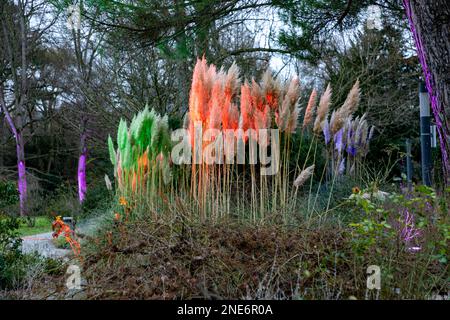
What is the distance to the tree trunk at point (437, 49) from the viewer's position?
3.48m

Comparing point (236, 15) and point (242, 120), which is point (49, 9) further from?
point (242, 120)

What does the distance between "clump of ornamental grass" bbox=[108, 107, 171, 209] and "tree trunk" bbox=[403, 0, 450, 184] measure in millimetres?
2102

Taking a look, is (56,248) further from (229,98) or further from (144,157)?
(229,98)

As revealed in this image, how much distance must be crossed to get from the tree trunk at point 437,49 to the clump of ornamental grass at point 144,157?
6.90ft

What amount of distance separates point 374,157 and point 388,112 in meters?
1.94

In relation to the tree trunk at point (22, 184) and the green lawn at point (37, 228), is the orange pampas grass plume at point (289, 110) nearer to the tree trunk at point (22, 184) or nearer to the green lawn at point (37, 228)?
the green lawn at point (37, 228)

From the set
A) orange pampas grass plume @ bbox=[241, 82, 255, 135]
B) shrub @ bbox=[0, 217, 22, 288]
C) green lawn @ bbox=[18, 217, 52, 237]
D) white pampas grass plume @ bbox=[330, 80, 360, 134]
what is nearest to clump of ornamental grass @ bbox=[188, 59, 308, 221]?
orange pampas grass plume @ bbox=[241, 82, 255, 135]

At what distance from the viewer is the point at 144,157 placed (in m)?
3.97

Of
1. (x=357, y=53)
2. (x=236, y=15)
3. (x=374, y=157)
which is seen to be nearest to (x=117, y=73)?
(x=236, y=15)

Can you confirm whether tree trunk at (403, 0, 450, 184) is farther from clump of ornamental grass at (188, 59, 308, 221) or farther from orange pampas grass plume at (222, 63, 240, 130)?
orange pampas grass plume at (222, 63, 240, 130)

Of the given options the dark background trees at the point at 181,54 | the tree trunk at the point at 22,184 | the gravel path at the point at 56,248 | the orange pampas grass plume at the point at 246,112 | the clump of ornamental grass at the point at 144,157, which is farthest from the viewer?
the tree trunk at the point at 22,184

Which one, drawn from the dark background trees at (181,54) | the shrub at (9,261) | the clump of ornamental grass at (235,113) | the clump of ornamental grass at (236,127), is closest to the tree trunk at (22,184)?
the dark background trees at (181,54)

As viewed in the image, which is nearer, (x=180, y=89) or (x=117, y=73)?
(x=180, y=89)
